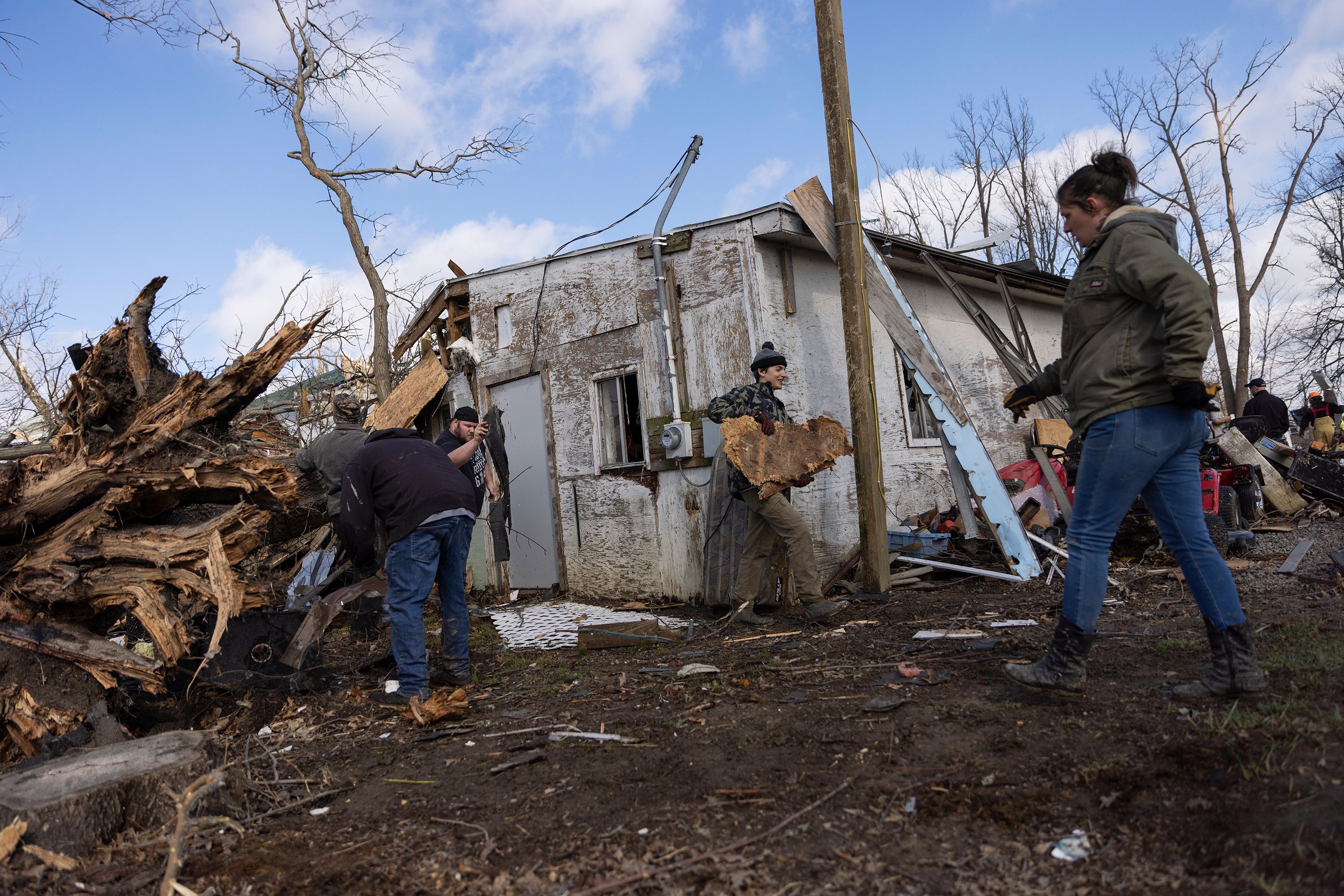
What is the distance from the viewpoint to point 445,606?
17.4 ft

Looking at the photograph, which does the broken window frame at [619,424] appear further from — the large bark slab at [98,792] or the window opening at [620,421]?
the large bark slab at [98,792]

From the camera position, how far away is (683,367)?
8062 mm

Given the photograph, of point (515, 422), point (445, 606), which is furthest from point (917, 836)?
point (515, 422)

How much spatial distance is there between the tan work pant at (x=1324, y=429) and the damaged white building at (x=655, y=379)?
6979mm

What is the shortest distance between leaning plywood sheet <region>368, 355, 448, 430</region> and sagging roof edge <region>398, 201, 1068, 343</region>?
2.89 feet

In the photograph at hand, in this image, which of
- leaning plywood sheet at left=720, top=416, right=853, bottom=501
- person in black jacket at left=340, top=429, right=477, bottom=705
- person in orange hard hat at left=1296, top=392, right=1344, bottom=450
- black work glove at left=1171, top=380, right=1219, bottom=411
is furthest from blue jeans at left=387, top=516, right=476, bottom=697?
person in orange hard hat at left=1296, top=392, right=1344, bottom=450

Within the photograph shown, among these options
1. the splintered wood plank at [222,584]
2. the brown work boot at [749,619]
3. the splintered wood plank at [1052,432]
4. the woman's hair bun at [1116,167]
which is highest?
the woman's hair bun at [1116,167]

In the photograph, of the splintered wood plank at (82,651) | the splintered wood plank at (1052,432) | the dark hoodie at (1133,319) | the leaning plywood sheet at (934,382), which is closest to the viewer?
the dark hoodie at (1133,319)

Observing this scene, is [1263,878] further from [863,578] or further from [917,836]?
[863,578]

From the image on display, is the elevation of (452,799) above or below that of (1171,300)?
below

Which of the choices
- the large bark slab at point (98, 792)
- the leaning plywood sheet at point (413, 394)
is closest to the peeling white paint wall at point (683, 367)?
the leaning plywood sheet at point (413, 394)

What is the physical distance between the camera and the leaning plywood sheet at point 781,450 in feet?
20.8

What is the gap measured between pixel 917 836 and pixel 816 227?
229 inches

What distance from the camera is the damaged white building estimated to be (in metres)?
7.75
